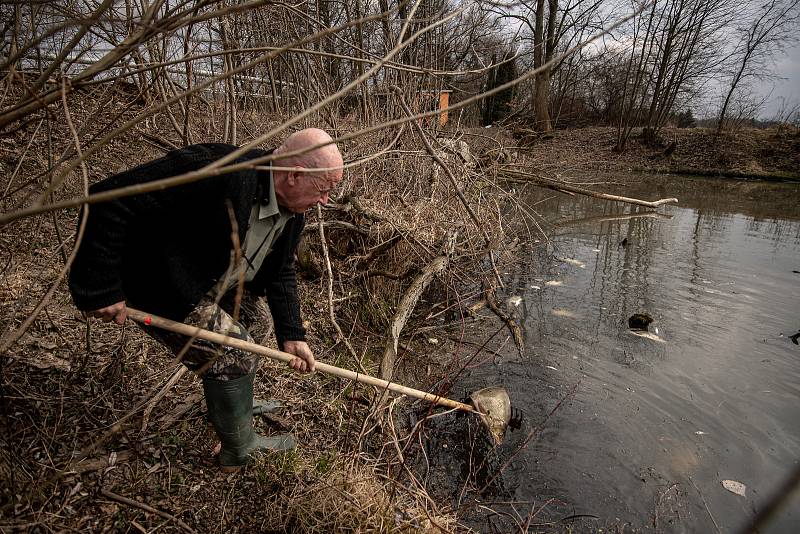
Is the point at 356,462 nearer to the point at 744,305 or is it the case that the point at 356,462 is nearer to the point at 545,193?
the point at 744,305

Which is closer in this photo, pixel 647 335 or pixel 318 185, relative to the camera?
pixel 318 185

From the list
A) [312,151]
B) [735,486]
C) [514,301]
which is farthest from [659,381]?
[312,151]

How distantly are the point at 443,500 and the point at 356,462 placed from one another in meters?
0.65

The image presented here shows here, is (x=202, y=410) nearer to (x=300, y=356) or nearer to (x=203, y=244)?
(x=300, y=356)

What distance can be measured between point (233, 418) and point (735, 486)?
11.0 feet

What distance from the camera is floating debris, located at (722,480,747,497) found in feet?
10.8

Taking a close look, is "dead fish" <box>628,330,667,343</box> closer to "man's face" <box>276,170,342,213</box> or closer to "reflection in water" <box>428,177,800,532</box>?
"reflection in water" <box>428,177,800,532</box>

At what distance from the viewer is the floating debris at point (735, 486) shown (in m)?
3.29

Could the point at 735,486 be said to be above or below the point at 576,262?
below

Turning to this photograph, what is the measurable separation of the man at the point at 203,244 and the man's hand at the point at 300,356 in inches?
0.4

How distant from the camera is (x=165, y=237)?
2055 millimetres

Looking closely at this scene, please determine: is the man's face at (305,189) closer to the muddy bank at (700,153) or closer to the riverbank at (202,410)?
the riverbank at (202,410)

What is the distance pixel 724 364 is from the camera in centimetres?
479

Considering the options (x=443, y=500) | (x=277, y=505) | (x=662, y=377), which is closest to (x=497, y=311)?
(x=662, y=377)
